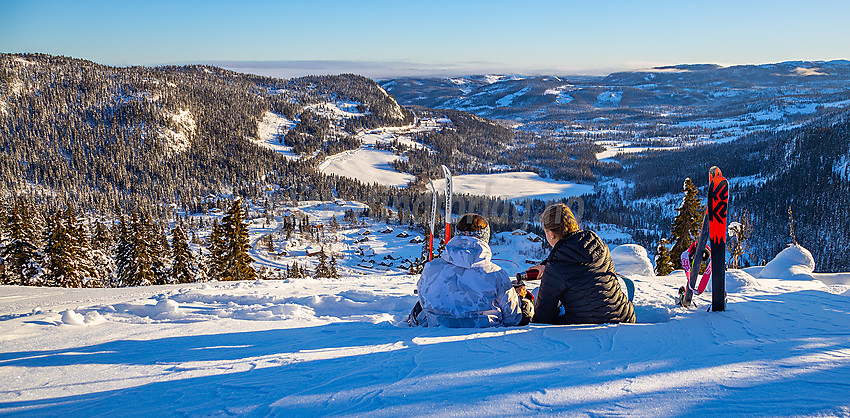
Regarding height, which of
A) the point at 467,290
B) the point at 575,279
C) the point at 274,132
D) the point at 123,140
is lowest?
the point at 123,140

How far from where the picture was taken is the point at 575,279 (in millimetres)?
4184

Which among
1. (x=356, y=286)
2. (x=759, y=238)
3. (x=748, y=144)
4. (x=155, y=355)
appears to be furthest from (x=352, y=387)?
(x=748, y=144)

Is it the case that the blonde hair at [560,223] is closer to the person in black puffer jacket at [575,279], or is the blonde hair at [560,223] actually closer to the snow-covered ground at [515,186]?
the person in black puffer jacket at [575,279]

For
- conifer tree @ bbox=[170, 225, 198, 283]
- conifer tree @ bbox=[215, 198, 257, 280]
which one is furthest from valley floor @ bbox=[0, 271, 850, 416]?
conifer tree @ bbox=[170, 225, 198, 283]

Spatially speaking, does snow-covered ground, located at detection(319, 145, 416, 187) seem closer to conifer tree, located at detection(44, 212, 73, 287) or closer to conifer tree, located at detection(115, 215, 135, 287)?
conifer tree, located at detection(115, 215, 135, 287)

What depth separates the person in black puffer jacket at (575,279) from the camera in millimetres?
4086

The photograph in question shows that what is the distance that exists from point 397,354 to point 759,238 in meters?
111

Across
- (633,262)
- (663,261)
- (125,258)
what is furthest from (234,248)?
(663,261)

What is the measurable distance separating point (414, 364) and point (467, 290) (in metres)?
1.16

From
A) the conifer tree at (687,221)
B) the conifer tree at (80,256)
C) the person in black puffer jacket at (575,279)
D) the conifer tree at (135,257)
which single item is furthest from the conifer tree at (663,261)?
the conifer tree at (80,256)

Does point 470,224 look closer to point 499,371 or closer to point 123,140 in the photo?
point 499,371

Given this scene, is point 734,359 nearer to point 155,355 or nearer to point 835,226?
point 155,355

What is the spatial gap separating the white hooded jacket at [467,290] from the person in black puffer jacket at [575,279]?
40cm

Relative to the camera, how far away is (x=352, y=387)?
2.93m
